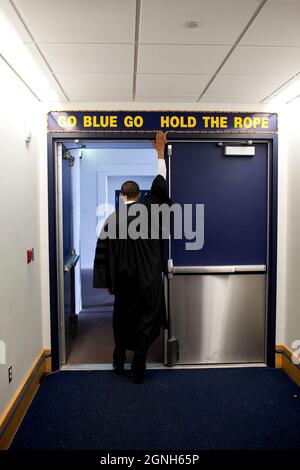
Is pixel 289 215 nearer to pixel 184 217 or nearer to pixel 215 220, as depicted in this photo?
pixel 215 220

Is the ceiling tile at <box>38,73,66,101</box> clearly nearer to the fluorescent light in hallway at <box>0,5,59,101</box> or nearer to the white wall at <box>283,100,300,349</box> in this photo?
the fluorescent light in hallway at <box>0,5,59,101</box>

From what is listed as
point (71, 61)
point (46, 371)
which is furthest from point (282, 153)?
point (46, 371)

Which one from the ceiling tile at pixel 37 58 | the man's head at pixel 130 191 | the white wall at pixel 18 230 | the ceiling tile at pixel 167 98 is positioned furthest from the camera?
the man's head at pixel 130 191

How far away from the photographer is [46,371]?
328 centimetres

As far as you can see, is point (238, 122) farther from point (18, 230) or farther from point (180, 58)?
point (18, 230)

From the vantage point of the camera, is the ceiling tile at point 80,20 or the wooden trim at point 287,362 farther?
the wooden trim at point 287,362

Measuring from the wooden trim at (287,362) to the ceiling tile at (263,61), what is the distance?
210 centimetres

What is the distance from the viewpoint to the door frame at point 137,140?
10.5 feet

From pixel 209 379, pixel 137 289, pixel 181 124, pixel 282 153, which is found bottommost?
pixel 209 379

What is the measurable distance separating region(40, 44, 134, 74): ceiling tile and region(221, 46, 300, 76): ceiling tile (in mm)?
606

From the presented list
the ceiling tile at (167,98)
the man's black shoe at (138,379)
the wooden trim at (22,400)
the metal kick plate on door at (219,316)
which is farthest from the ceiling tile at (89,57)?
the man's black shoe at (138,379)

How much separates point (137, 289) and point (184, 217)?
0.73 meters

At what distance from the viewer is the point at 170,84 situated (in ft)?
9.14

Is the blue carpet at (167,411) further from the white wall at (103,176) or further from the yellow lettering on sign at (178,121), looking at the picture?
the white wall at (103,176)
